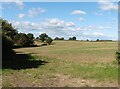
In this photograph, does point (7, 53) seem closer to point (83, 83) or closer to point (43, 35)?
point (83, 83)

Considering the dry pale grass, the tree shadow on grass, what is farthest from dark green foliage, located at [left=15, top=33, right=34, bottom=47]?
the tree shadow on grass

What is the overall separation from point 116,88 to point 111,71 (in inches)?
196

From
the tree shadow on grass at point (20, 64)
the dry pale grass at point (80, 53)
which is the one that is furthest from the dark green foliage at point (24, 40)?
the tree shadow on grass at point (20, 64)

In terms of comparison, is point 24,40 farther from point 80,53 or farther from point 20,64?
point 20,64

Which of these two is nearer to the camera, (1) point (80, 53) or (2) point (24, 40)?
(1) point (80, 53)

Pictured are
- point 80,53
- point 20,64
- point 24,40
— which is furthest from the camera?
point 24,40

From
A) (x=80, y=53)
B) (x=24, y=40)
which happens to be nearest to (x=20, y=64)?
(x=80, y=53)

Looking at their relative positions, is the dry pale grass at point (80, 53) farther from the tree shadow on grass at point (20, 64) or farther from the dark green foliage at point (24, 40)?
the dark green foliage at point (24, 40)

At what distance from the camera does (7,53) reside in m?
34.6

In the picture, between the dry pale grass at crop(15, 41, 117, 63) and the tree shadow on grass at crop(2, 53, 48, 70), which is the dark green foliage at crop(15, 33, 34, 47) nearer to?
the dry pale grass at crop(15, 41, 117, 63)

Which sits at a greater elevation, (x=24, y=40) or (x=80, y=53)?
(x=24, y=40)

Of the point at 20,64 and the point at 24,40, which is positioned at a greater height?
the point at 24,40

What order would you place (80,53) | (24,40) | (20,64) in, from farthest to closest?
(24,40), (80,53), (20,64)

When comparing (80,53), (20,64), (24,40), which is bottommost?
(80,53)
